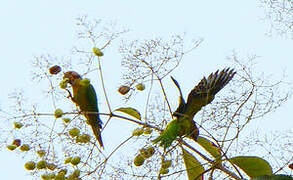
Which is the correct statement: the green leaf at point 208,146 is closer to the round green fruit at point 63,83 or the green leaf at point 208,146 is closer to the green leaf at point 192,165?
the green leaf at point 192,165

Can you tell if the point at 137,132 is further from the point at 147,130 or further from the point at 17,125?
the point at 17,125

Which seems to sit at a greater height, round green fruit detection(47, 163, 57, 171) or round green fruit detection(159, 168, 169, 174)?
round green fruit detection(47, 163, 57, 171)

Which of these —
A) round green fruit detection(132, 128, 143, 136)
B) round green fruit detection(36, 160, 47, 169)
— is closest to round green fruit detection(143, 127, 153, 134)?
round green fruit detection(132, 128, 143, 136)

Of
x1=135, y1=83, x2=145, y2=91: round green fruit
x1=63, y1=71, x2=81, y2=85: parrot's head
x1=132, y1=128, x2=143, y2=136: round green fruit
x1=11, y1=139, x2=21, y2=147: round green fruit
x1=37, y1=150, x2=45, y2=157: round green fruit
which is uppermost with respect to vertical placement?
x1=63, y1=71, x2=81, y2=85: parrot's head

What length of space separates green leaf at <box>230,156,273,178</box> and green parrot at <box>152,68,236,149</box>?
0.36ft

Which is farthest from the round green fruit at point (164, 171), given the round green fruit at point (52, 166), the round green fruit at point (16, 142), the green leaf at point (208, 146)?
the round green fruit at point (16, 142)

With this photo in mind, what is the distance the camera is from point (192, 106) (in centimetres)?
109

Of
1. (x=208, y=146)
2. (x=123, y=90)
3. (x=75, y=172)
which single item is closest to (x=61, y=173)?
(x=75, y=172)

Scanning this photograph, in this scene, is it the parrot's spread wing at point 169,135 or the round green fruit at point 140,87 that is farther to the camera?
the round green fruit at point 140,87

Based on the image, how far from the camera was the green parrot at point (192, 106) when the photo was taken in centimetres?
103

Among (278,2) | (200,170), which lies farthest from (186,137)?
(278,2)

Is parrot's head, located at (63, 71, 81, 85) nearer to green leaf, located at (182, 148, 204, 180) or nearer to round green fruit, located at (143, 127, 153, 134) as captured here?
round green fruit, located at (143, 127, 153, 134)

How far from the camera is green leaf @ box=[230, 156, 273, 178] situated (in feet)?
3.57

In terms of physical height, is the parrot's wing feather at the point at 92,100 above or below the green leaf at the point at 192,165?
above
